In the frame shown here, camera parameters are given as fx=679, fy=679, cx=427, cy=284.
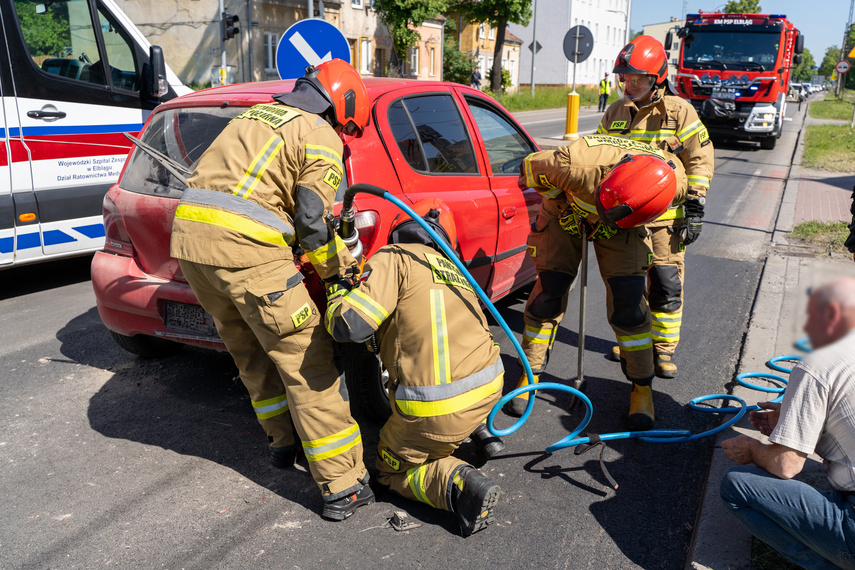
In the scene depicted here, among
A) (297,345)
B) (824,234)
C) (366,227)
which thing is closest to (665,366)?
(366,227)

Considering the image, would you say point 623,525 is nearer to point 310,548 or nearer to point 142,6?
point 310,548

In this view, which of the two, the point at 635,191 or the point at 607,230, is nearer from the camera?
the point at 635,191

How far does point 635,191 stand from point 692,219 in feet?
5.04

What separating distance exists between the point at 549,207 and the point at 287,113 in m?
1.73

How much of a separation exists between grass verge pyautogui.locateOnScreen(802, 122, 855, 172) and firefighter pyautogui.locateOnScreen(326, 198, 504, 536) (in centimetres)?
1405

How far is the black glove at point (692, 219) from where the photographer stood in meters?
4.50

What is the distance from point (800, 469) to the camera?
230cm

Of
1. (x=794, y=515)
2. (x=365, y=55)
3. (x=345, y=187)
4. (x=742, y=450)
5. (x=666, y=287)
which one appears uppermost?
(x=365, y=55)

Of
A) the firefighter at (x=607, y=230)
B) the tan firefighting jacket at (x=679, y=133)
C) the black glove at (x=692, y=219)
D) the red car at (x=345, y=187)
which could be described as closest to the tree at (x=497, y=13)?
the tan firefighting jacket at (x=679, y=133)

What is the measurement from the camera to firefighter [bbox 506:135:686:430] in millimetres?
3258

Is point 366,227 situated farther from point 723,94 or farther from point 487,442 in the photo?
point 723,94

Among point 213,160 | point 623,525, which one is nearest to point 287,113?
point 213,160

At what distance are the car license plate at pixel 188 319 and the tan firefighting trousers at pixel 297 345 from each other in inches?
16.7

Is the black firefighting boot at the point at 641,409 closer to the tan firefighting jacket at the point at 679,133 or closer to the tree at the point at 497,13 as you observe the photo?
the tan firefighting jacket at the point at 679,133
